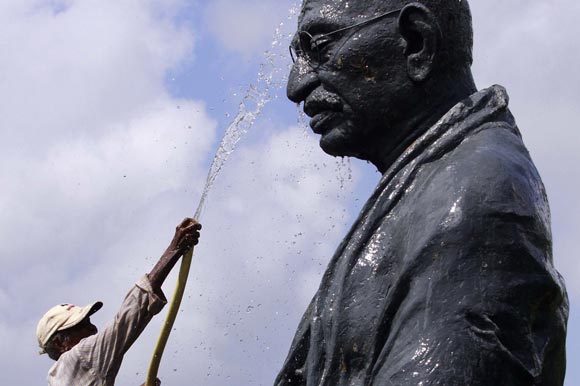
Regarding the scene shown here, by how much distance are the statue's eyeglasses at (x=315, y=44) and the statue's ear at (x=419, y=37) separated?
0.05 meters

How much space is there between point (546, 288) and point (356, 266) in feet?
1.84

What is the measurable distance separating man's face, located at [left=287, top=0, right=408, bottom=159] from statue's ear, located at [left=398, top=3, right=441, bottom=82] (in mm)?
26

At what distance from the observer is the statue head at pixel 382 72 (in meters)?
4.16

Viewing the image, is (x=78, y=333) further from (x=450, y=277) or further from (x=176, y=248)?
(x=450, y=277)

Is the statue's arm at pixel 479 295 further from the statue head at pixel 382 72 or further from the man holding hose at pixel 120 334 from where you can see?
the man holding hose at pixel 120 334

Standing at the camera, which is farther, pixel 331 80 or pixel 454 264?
pixel 331 80

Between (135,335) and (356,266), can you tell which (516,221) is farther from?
(135,335)

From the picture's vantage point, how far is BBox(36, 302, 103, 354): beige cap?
874cm

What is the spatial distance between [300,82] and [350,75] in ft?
0.66

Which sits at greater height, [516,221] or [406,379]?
[516,221]

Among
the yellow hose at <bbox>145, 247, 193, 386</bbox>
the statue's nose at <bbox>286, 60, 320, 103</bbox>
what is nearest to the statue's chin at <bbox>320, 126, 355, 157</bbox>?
the statue's nose at <bbox>286, 60, 320, 103</bbox>

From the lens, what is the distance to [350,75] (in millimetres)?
4203

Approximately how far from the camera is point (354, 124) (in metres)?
4.22

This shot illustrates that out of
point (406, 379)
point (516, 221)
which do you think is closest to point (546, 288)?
point (516, 221)
